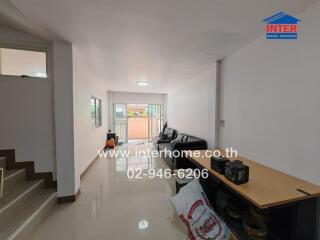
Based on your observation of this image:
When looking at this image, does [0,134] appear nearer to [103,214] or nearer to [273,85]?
[103,214]

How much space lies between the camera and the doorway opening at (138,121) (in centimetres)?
725

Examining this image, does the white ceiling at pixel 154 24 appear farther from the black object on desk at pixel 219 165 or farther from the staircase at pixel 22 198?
the staircase at pixel 22 198

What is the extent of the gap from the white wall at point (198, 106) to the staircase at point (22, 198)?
3068mm

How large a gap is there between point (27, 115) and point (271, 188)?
3.38m

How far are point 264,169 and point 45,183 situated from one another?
331 centimetres

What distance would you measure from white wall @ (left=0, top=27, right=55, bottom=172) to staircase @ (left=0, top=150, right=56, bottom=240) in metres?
0.14

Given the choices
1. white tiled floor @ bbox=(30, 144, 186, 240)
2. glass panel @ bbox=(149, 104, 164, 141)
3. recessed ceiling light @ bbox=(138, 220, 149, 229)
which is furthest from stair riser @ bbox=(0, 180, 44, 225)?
glass panel @ bbox=(149, 104, 164, 141)

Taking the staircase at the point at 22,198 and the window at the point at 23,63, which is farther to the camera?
the window at the point at 23,63

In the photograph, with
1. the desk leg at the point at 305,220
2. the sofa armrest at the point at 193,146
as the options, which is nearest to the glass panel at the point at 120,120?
the sofa armrest at the point at 193,146

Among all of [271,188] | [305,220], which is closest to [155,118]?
[271,188]

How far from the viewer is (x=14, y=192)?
1.98 metres

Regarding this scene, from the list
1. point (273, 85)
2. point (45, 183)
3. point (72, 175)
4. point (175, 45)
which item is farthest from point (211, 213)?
point (45, 183)

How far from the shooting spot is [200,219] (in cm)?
156

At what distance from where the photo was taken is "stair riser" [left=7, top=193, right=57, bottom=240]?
1.51 m
